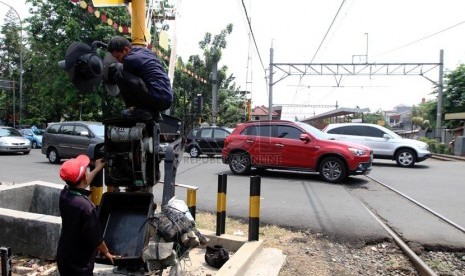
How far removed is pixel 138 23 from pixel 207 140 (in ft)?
50.7

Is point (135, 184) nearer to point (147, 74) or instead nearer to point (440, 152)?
point (147, 74)

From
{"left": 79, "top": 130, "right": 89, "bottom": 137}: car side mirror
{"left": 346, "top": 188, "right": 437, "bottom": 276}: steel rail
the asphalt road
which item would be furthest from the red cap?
{"left": 79, "top": 130, "right": 89, "bottom": 137}: car side mirror

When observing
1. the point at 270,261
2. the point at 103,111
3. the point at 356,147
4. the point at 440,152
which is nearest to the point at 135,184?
the point at 270,261

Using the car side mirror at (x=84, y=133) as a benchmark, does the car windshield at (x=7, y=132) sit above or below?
below

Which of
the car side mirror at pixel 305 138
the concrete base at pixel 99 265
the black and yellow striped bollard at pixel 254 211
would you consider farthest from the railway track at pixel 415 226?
the car side mirror at pixel 305 138

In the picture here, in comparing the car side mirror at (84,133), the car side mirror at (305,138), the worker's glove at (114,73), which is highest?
the worker's glove at (114,73)

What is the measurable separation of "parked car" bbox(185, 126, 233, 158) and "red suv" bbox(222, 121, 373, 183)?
7359 mm

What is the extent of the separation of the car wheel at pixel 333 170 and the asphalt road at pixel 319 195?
247 millimetres

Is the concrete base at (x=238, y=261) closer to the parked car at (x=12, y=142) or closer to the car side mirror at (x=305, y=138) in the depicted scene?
the car side mirror at (x=305, y=138)

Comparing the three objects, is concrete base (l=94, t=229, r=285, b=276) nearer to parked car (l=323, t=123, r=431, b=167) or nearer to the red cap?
the red cap

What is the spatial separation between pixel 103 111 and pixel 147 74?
83.0 feet

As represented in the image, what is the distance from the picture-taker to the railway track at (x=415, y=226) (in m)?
5.70

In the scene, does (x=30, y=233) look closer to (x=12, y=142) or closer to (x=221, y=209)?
(x=221, y=209)

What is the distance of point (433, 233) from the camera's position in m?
6.35
